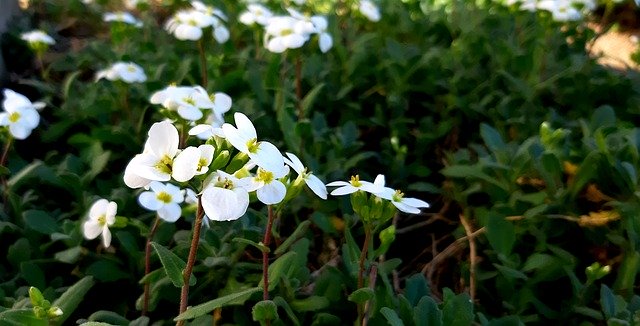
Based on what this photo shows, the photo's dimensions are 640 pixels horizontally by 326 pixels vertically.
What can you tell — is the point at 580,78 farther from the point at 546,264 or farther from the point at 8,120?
the point at 8,120

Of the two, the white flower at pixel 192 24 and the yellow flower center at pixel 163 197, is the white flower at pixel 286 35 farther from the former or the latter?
the yellow flower center at pixel 163 197

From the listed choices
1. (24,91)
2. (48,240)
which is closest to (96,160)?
(48,240)

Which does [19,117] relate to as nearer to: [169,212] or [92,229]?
[92,229]

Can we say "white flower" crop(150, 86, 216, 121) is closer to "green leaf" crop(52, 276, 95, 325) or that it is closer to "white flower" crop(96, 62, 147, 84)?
"green leaf" crop(52, 276, 95, 325)

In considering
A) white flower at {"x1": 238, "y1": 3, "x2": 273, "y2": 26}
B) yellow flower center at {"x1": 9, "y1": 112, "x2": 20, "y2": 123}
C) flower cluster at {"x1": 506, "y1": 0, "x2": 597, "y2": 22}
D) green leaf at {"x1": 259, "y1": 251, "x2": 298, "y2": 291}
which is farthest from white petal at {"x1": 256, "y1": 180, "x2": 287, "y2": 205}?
flower cluster at {"x1": 506, "y1": 0, "x2": 597, "y2": 22}

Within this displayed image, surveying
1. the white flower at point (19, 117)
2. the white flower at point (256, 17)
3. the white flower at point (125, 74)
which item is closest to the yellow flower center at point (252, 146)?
the white flower at point (19, 117)

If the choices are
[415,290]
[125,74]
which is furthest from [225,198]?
[125,74]
